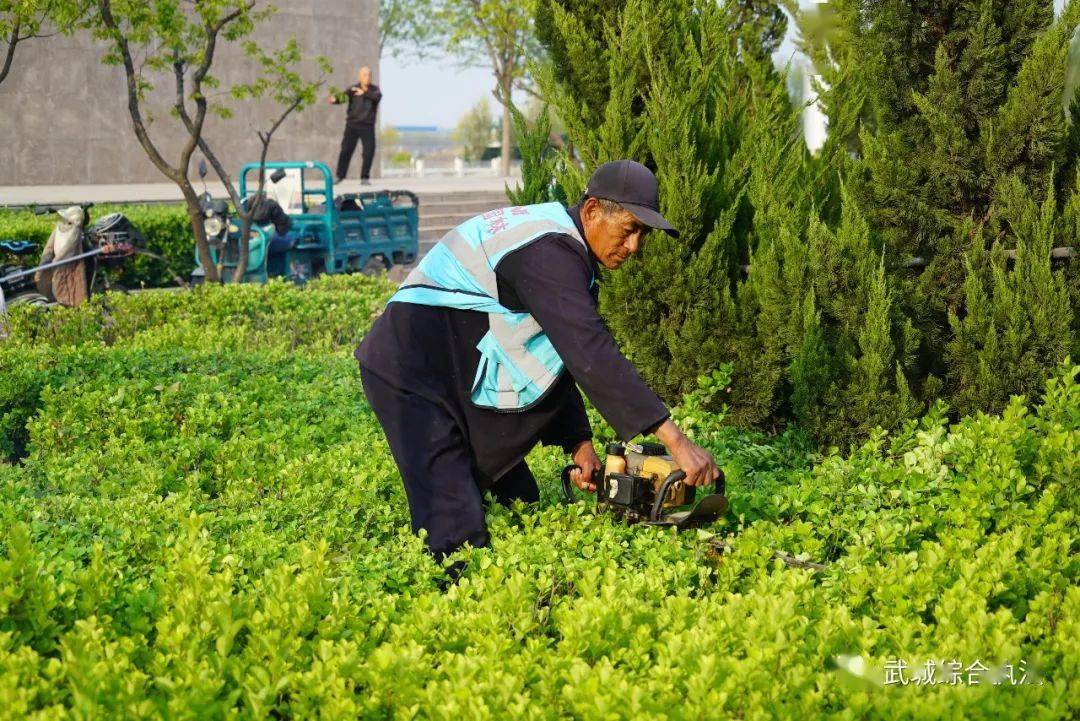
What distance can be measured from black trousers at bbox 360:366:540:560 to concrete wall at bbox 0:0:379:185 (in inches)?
766

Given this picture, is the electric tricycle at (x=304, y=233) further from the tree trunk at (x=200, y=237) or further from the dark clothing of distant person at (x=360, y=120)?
the dark clothing of distant person at (x=360, y=120)

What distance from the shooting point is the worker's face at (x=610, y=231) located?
3740mm

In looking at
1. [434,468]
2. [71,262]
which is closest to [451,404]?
[434,468]

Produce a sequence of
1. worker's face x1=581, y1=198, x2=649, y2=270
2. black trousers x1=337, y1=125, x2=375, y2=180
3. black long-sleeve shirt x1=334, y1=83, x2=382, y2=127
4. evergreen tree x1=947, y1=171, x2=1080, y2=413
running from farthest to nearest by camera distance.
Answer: black trousers x1=337, y1=125, x2=375, y2=180, black long-sleeve shirt x1=334, y1=83, x2=382, y2=127, evergreen tree x1=947, y1=171, x2=1080, y2=413, worker's face x1=581, y1=198, x2=649, y2=270

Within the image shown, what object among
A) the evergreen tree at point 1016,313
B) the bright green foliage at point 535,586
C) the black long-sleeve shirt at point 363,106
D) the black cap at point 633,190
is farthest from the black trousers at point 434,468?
the black long-sleeve shirt at point 363,106

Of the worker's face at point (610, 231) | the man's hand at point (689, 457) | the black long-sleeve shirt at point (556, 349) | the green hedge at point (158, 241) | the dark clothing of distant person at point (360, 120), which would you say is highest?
the dark clothing of distant person at point (360, 120)

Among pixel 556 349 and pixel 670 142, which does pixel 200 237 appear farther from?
pixel 556 349

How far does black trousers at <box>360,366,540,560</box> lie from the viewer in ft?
12.7

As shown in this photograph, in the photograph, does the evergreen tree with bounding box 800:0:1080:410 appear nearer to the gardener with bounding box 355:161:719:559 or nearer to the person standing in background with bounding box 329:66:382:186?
the gardener with bounding box 355:161:719:559

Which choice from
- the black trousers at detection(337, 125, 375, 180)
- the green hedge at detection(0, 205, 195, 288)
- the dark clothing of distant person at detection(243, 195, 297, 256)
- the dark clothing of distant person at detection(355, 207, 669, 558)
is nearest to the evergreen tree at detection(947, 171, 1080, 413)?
the dark clothing of distant person at detection(355, 207, 669, 558)

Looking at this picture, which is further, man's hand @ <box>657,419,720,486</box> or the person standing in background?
the person standing in background

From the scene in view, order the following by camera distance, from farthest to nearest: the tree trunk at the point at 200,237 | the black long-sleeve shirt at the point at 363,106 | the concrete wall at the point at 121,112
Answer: the concrete wall at the point at 121,112
the black long-sleeve shirt at the point at 363,106
the tree trunk at the point at 200,237

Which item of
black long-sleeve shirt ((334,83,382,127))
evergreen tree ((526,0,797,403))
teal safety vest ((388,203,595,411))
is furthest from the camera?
black long-sleeve shirt ((334,83,382,127))

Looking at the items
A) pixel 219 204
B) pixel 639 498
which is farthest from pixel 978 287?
pixel 219 204
